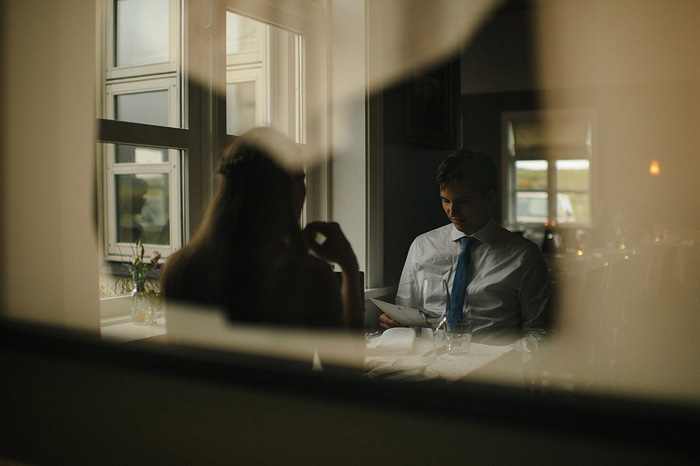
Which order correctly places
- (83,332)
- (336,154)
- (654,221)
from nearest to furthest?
(83,332)
(336,154)
(654,221)

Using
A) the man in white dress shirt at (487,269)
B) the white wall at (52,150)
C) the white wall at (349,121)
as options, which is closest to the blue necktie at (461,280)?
the man in white dress shirt at (487,269)

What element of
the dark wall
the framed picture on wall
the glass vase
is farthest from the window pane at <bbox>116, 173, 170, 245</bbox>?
the framed picture on wall

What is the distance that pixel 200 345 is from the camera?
3.92ft

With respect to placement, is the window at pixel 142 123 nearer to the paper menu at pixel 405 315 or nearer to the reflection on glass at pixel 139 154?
the reflection on glass at pixel 139 154

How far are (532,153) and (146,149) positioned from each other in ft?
18.8

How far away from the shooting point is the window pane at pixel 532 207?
21.4 feet

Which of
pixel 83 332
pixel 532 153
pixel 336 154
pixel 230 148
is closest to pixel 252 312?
pixel 230 148

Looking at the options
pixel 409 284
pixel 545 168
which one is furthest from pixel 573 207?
pixel 409 284

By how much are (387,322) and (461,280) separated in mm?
343

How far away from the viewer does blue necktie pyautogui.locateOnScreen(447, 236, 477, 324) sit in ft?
6.14

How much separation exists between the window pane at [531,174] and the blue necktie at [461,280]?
4899 mm

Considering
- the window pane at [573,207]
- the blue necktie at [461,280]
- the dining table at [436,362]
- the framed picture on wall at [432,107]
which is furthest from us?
the window pane at [573,207]

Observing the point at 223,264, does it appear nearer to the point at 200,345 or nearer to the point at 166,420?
the point at 200,345

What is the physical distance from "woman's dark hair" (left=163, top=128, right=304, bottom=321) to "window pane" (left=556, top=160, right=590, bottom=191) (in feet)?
19.1
